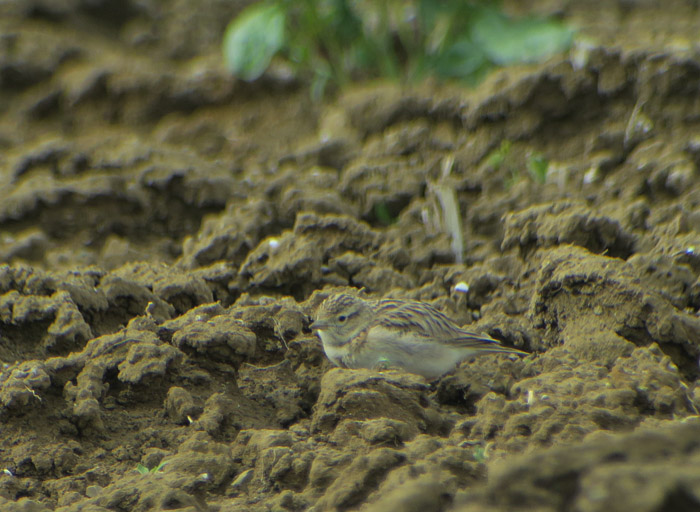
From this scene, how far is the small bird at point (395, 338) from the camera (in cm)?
450

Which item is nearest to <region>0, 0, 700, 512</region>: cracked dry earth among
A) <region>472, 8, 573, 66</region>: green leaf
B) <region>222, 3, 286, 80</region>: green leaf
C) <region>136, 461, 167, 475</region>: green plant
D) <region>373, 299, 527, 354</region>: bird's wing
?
<region>136, 461, 167, 475</region>: green plant

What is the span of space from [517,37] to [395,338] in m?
4.54

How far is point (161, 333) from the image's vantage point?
4719 mm

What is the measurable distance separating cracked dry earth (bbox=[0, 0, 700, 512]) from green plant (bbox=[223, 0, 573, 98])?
0.64 meters

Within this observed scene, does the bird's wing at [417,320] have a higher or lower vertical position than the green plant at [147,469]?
higher

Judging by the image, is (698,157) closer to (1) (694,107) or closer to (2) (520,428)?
(1) (694,107)

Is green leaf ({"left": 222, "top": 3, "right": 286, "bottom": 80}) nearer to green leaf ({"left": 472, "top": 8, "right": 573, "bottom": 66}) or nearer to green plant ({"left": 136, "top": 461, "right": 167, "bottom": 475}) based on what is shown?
green leaf ({"left": 472, "top": 8, "right": 573, "bottom": 66})

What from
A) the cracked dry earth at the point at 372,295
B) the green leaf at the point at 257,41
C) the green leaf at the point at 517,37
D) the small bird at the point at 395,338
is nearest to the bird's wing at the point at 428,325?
the small bird at the point at 395,338

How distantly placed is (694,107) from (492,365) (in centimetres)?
299

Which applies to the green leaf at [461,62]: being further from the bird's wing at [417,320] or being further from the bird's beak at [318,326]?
the bird's beak at [318,326]

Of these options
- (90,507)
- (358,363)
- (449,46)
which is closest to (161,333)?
(358,363)

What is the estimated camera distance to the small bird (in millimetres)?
4504

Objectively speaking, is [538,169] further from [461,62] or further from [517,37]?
[461,62]

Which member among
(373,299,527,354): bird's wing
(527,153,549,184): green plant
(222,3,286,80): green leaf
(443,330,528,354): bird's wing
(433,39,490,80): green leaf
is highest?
(222,3,286,80): green leaf
